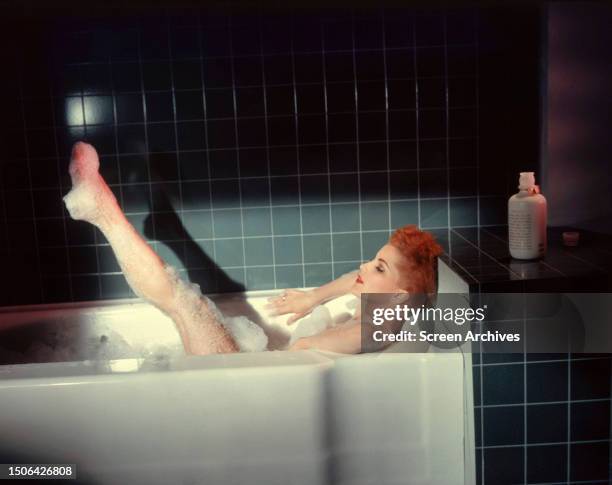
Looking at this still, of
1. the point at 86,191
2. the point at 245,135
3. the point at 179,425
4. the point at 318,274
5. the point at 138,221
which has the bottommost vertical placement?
the point at 179,425

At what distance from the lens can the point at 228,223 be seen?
2.27 m

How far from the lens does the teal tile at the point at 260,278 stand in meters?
2.30

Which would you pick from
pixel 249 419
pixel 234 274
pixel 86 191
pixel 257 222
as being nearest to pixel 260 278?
pixel 234 274

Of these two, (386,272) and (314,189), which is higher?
(314,189)

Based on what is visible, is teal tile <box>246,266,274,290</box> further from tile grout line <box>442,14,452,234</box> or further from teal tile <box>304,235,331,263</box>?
tile grout line <box>442,14,452,234</box>

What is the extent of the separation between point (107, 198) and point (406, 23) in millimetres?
1128

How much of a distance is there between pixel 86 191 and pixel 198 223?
0.49 meters

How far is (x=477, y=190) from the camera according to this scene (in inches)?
89.3

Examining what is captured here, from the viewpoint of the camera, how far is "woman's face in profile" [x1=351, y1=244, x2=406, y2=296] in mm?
1600

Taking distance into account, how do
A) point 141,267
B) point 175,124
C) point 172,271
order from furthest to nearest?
point 175,124 → point 172,271 → point 141,267

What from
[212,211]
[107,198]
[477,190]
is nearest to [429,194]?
[477,190]

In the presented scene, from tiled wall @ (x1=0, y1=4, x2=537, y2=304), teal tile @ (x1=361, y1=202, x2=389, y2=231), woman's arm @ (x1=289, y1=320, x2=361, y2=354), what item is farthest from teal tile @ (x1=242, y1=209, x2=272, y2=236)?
woman's arm @ (x1=289, y1=320, x2=361, y2=354)

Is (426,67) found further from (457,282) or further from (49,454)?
(49,454)

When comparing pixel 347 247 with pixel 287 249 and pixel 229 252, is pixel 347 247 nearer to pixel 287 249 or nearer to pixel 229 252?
pixel 287 249
